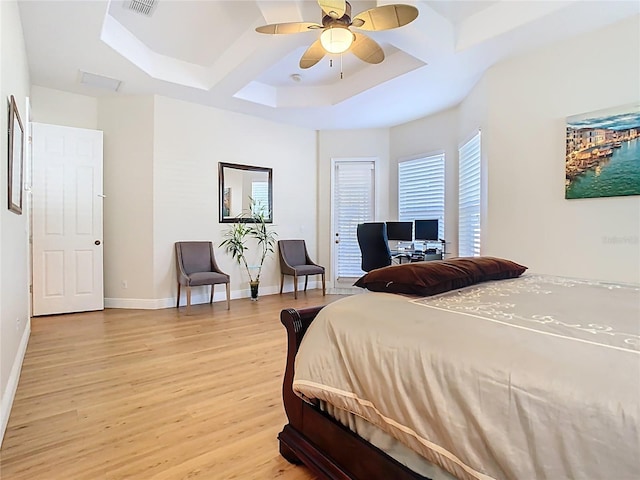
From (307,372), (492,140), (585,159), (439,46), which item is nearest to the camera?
(307,372)

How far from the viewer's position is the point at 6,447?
1.79 meters

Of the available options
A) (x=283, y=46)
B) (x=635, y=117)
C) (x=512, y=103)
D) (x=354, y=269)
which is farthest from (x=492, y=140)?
(x=354, y=269)

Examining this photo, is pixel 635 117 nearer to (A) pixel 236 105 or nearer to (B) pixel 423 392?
(B) pixel 423 392

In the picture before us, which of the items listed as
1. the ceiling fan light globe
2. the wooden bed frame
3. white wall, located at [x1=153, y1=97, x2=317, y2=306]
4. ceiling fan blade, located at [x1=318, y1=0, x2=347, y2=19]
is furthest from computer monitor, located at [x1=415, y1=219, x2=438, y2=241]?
the wooden bed frame

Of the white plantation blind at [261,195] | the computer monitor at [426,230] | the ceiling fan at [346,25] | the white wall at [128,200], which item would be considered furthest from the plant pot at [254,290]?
the ceiling fan at [346,25]

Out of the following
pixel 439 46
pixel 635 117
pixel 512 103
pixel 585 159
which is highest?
pixel 439 46

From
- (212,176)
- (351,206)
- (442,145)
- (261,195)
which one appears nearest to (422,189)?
(442,145)

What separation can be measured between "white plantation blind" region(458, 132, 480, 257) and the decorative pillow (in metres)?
2.70

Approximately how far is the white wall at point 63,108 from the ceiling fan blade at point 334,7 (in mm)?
3859

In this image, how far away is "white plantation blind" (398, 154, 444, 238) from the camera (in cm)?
562

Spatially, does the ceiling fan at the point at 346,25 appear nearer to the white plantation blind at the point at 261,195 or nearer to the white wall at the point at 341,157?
the white plantation blind at the point at 261,195

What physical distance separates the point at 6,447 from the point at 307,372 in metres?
1.63

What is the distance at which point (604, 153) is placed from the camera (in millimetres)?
3088

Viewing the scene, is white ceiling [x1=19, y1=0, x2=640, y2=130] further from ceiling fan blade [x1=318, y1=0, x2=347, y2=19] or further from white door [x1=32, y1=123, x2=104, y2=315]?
white door [x1=32, y1=123, x2=104, y2=315]
